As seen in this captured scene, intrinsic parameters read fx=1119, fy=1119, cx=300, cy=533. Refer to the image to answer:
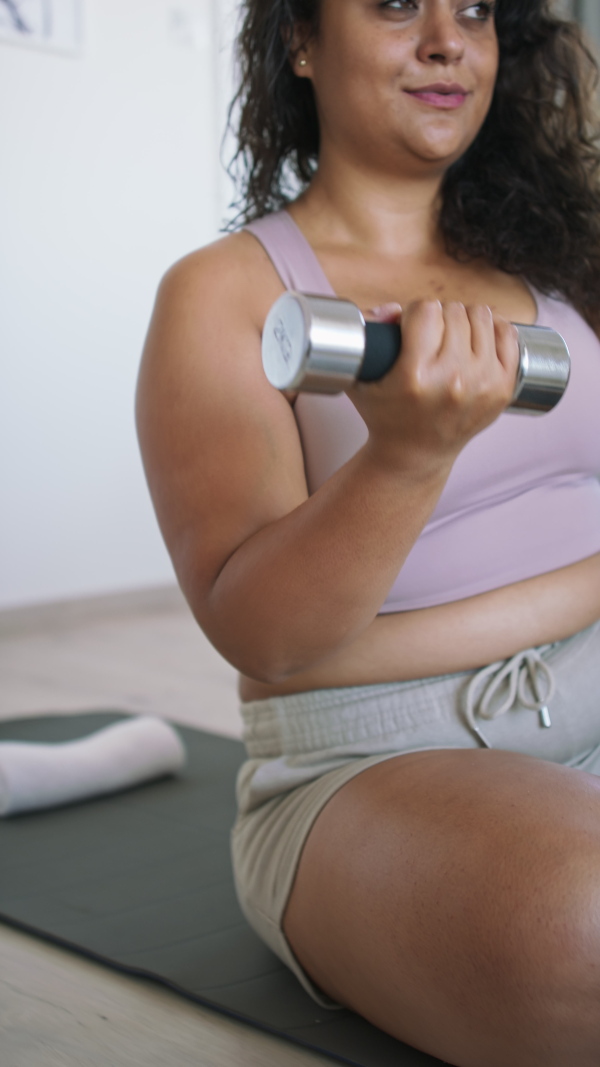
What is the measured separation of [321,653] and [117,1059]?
1.29ft

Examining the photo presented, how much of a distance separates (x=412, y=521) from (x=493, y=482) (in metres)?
0.27

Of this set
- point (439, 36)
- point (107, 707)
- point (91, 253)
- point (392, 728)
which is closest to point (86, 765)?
point (107, 707)

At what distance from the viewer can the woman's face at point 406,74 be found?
97 centimetres

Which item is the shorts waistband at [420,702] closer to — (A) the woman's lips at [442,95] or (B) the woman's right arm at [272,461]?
(B) the woman's right arm at [272,461]

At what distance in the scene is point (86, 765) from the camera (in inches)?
65.0

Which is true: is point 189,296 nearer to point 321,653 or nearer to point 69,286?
point 321,653

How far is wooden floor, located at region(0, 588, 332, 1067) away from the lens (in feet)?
3.05

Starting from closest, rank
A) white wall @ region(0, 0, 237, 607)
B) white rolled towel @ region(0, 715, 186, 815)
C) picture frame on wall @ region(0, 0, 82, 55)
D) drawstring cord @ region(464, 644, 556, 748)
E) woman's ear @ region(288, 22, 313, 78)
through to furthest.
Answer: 1. drawstring cord @ region(464, 644, 556, 748)
2. woman's ear @ region(288, 22, 313, 78)
3. white rolled towel @ region(0, 715, 186, 815)
4. picture frame on wall @ region(0, 0, 82, 55)
5. white wall @ region(0, 0, 237, 607)

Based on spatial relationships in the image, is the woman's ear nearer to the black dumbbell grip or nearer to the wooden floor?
the black dumbbell grip

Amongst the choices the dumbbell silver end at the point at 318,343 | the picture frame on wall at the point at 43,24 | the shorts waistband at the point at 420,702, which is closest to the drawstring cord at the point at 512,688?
the shorts waistband at the point at 420,702

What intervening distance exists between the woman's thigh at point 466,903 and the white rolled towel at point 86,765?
79cm

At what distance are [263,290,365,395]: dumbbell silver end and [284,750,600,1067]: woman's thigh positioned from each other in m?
0.33

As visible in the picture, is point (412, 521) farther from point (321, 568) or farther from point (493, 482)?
point (493, 482)

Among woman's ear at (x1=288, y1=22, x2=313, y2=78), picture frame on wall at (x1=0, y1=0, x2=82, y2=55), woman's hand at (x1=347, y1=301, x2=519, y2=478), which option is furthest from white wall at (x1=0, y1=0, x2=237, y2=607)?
woman's hand at (x1=347, y1=301, x2=519, y2=478)
